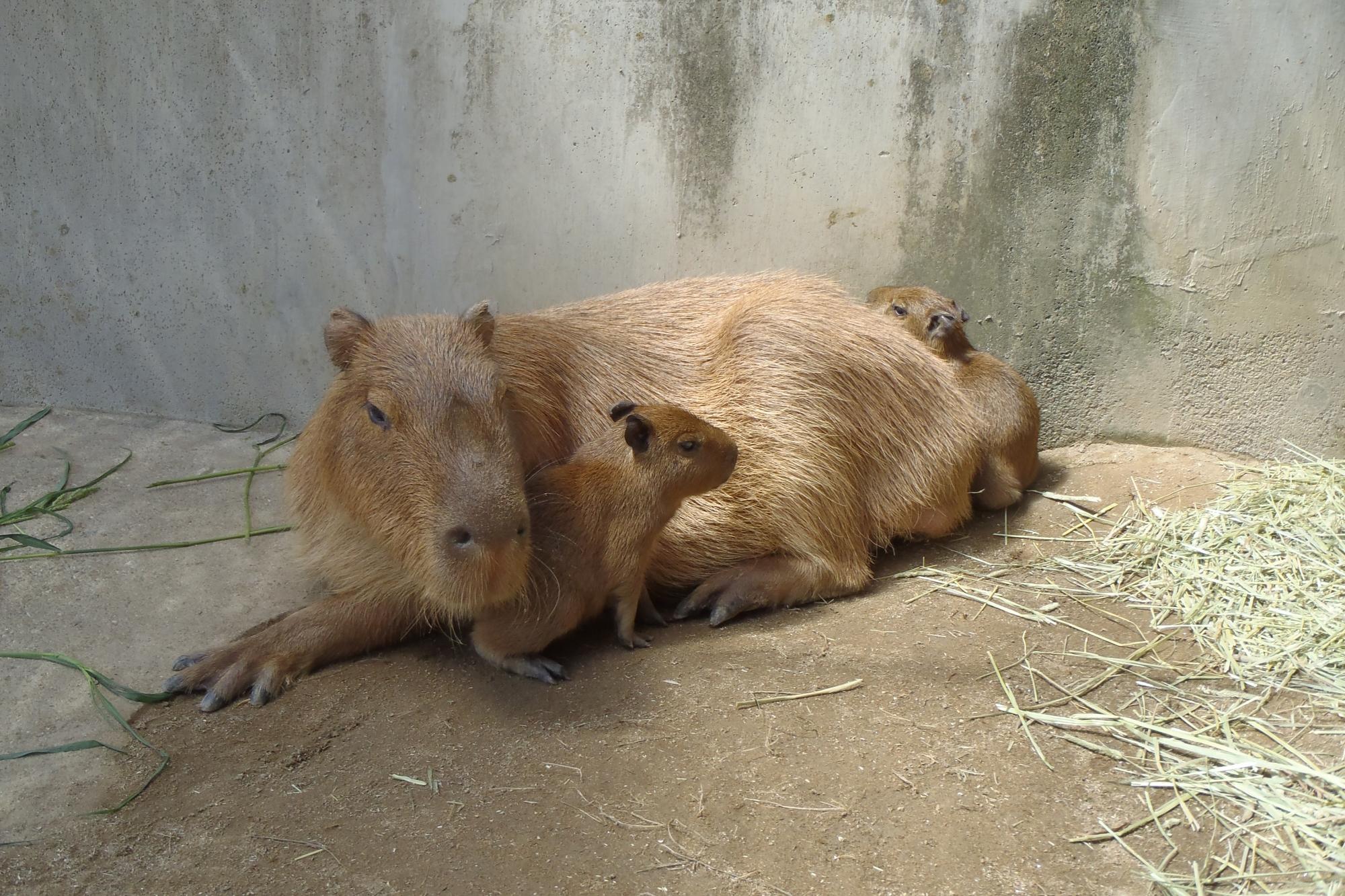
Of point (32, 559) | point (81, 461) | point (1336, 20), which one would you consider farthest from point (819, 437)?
point (81, 461)

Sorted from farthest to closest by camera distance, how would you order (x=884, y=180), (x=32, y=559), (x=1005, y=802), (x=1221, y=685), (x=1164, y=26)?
(x=884, y=180) → (x=1164, y=26) → (x=32, y=559) → (x=1221, y=685) → (x=1005, y=802)

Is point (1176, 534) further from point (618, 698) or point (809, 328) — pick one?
point (618, 698)

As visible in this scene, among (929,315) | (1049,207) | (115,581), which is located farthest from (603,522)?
(1049,207)

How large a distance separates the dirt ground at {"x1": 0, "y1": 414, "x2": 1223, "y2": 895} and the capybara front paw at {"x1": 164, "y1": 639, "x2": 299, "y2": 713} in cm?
5

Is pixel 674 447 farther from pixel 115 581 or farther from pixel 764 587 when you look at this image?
pixel 115 581

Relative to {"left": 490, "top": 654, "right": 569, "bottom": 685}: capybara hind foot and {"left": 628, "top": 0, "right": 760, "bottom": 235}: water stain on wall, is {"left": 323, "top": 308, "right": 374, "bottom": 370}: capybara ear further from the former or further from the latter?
{"left": 628, "top": 0, "right": 760, "bottom": 235}: water stain on wall

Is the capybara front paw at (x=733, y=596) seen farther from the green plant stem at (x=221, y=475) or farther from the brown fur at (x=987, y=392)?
the green plant stem at (x=221, y=475)

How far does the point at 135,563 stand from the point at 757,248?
8.83ft

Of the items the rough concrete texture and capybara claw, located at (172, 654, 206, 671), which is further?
capybara claw, located at (172, 654, 206, 671)

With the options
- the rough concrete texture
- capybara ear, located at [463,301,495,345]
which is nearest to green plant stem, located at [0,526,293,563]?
the rough concrete texture

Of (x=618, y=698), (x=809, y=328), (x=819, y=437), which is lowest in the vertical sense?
(x=618, y=698)

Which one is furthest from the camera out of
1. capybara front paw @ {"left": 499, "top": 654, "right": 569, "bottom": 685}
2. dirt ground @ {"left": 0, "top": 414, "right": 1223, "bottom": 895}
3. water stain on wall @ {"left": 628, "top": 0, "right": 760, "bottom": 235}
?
water stain on wall @ {"left": 628, "top": 0, "right": 760, "bottom": 235}

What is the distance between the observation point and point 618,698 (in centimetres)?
311

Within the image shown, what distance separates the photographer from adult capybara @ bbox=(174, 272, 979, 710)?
2.92 meters
